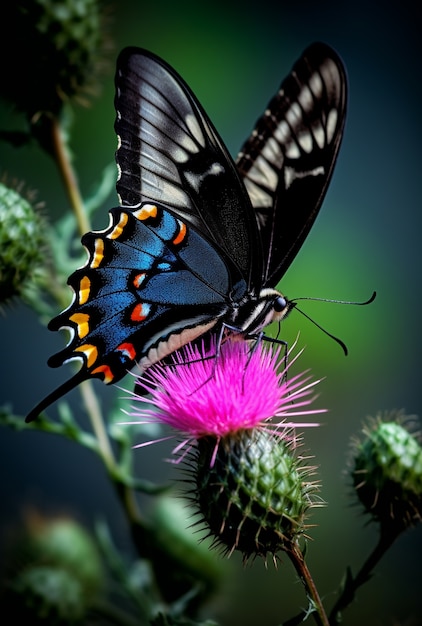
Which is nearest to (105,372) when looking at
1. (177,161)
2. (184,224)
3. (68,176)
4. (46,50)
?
(184,224)

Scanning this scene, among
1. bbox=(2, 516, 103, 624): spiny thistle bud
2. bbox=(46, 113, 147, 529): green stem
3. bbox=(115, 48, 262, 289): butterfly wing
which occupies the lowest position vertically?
bbox=(2, 516, 103, 624): spiny thistle bud

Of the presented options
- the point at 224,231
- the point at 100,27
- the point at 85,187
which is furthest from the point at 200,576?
the point at 85,187

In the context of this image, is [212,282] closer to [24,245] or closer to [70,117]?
[24,245]

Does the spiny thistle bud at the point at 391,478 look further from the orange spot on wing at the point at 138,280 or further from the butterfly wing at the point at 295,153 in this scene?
the orange spot on wing at the point at 138,280

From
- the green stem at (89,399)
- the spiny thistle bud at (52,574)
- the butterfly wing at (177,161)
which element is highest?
the butterfly wing at (177,161)

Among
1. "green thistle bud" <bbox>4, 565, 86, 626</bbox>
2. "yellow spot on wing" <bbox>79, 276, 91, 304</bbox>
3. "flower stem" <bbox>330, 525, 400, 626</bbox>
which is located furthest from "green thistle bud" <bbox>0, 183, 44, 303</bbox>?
"flower stem" <bbox>330, 525, 400, 626</bbox>

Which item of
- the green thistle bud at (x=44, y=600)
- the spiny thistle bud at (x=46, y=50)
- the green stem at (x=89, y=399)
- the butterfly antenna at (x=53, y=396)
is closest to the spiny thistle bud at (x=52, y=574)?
the green thistle bud at (x=44, y=600)

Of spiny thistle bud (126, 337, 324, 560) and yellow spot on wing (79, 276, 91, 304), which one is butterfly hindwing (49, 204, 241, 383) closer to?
yellow spot on wing (79, 276, 91, 304)
